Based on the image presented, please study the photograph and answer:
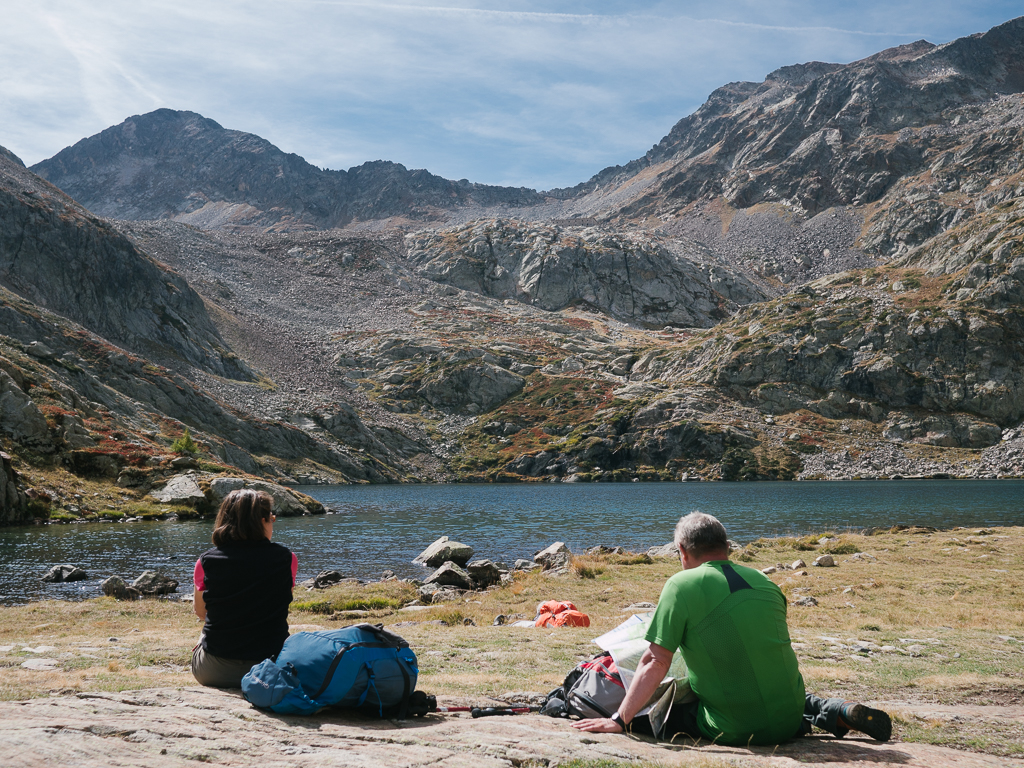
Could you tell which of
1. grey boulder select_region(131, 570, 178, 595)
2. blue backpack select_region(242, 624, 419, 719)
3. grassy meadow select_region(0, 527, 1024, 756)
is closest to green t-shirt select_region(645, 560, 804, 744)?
grassy meadow select_region(0, 527, 1024, 756)

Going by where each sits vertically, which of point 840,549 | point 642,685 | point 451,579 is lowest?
point 451,579

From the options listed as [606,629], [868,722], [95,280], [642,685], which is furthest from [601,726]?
[95,280]

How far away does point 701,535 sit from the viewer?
6.57 metres

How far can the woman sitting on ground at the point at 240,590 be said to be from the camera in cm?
776

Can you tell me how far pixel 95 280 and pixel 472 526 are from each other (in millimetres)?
119993

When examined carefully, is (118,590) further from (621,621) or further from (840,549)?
(840,549)

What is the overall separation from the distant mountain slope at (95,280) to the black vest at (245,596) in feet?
438

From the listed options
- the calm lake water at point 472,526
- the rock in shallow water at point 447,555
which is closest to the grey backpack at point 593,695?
the calm lake water at point 472,526

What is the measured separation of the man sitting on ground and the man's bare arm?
11 mm

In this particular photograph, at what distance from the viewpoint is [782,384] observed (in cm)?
14288

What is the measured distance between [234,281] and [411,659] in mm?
207573

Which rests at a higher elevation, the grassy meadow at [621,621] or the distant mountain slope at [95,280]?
→ the distant mountain slope at [95,280]

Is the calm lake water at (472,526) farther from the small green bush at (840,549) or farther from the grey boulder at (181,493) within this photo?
the small green bush at (840,549)

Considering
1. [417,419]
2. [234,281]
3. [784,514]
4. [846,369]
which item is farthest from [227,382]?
[846,369]
